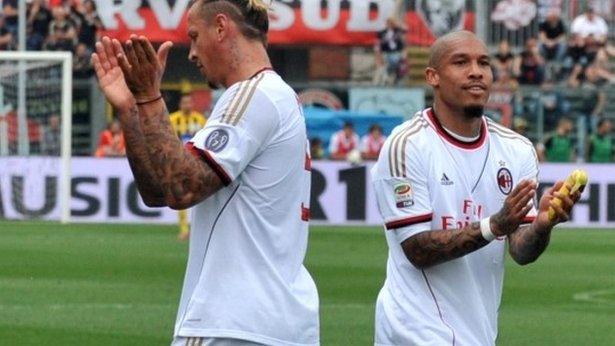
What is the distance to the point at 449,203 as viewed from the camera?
6.82 metres

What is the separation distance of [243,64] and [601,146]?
26.5 meters

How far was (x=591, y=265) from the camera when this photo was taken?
21.1m

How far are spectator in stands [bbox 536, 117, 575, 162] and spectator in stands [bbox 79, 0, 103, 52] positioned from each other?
29.5 ft

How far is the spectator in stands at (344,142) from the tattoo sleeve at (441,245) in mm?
23972

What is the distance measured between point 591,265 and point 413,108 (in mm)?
11819

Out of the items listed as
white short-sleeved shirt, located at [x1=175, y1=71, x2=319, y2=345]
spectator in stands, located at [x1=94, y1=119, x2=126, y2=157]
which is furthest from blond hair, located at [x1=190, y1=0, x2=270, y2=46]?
spectator in stands, located at [x1=94, y1=119, x2=126, y2=157]

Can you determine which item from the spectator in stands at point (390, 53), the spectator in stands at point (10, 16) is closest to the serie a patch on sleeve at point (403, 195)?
the spectator in stands at point (390, 53)

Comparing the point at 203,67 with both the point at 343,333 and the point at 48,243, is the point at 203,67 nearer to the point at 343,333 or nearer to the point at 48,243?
the point at 343,333

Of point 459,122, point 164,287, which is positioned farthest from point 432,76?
point 164,287

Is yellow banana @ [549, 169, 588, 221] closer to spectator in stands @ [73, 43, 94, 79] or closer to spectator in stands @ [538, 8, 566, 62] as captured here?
spectator in stands @ [73, 43, 94, 79]

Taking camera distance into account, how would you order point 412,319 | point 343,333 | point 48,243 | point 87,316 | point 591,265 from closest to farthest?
point 412,319, point 343,333, point 87,316, point 591,265, point 48,243

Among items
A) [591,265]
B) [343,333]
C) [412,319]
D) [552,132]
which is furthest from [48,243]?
[412,319]

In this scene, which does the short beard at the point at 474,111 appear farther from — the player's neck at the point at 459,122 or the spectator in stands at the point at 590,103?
the spectator in stands at the point at 590,103

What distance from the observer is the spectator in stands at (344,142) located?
3095cm
